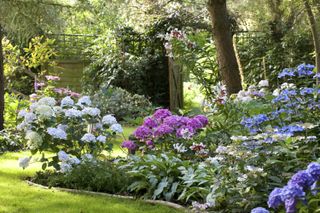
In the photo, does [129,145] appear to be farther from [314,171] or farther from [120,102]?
[120,102]

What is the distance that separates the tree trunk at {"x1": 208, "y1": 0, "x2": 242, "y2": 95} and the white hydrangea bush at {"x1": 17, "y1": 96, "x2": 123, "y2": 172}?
8.87ft

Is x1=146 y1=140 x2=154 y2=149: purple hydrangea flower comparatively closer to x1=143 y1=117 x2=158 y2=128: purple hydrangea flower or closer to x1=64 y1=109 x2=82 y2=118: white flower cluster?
x1=143 y1=117 x2=158 y2=128: purple hydrangea flower

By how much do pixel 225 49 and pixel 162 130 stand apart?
8.94 feet

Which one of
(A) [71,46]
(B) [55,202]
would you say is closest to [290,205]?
(B) [55,202]

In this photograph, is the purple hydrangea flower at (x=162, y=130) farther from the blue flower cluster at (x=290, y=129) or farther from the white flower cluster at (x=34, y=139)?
the blue flower cluster at (x=290, y=129)

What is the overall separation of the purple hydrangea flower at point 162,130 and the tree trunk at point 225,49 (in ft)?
8.17

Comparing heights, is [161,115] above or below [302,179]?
above

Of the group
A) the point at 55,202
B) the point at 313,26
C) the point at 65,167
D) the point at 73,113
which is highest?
the point at 313,26

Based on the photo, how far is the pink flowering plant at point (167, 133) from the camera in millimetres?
5691

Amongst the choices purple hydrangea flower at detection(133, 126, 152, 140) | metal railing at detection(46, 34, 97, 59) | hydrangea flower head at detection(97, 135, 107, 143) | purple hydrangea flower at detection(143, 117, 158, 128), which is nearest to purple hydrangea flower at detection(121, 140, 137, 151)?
purple hydrangea flower at detection(133, 126, 152, 140)

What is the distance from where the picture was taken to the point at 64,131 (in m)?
5.46

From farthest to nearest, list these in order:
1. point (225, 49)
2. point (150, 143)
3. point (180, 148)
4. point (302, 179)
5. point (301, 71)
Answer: point (225, 49) < point (150, 143) < point (180, 148) < point (301, 71) < point (302, 179)

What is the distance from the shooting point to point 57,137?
524cm

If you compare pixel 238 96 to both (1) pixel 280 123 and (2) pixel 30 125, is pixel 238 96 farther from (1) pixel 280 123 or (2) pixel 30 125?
(2) pixel 30 125
